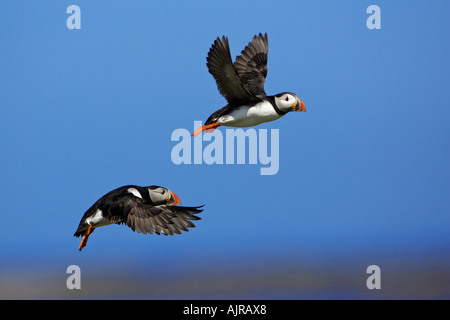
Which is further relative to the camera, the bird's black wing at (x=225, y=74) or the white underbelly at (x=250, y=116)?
the white underbelly at (x=250, y=116)

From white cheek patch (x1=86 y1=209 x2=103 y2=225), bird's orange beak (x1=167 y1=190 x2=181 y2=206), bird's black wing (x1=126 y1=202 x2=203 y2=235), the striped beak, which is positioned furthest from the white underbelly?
white cheek patch (x1=86 y1=209 x2=103 y2=225)

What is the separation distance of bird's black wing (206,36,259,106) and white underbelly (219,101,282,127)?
0.11 meters

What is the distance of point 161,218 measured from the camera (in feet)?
21.1

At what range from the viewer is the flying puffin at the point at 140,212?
20.9 feet

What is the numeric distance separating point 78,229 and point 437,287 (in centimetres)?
1158

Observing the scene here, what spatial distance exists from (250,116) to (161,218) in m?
1.89

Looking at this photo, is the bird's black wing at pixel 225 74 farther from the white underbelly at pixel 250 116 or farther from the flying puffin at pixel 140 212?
the flying puffin at pixel 140 212

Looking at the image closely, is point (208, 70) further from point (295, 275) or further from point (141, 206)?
point (295, 275)

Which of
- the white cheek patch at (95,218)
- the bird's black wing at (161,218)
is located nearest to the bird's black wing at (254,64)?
the bird's black wing at (161,218)

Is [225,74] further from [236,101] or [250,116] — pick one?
[250,116]

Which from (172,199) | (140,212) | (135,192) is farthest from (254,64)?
(140,212)

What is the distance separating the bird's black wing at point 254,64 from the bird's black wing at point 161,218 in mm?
2537

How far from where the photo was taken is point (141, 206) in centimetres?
657

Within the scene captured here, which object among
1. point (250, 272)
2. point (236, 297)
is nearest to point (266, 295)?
point (236, 297)
